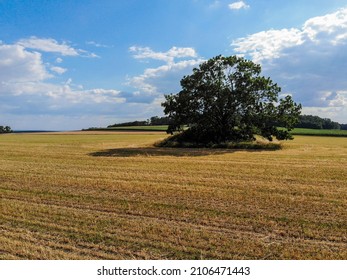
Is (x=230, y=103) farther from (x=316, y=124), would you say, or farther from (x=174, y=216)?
(x=316, y=124)

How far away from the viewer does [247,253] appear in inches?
235

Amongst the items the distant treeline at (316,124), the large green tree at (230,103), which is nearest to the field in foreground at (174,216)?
the large green tree at (230,103)

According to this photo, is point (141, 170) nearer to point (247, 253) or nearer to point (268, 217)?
point (268, 217)

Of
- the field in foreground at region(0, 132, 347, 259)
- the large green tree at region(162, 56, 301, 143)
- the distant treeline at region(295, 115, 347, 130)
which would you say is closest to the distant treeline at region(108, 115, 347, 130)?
the distant treeline at region(295, 115, 347, 130)

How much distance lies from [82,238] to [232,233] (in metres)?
3.23

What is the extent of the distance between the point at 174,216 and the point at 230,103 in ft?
76.4

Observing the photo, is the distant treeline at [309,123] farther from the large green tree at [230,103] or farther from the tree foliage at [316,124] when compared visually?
the large green tree at [230,103]

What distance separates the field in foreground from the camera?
613 cm

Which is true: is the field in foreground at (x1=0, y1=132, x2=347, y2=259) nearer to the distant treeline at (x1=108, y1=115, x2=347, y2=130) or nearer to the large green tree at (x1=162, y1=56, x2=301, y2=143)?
the large green tree at (x1=162, y1=56, x2=301, y2=143)

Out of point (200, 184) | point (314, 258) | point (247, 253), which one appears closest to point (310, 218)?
point (314, 258)

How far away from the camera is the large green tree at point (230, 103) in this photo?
29703 mm

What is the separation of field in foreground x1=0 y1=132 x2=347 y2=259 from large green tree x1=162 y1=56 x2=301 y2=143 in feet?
52.9

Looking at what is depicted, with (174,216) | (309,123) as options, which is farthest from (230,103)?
(309,123)
